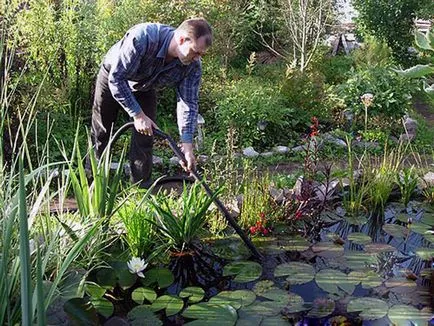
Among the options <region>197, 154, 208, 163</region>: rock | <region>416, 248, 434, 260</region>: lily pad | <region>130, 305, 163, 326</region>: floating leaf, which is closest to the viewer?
<region>130, 305, 163, 326</region>: floating leaf

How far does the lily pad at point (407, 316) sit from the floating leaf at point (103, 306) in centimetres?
135

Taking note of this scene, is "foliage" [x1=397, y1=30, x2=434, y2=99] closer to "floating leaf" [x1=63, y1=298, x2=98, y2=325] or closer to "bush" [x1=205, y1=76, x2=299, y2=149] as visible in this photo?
"bush" [x1=205, y1=76, x2=299, y2=149]

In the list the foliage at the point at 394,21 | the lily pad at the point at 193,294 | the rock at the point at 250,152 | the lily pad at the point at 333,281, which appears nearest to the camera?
the lily pad at the point at 193,294

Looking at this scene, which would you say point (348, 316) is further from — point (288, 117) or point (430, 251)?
point (288, 117)

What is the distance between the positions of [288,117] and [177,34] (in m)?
2.93

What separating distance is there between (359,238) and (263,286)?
2.97 ft

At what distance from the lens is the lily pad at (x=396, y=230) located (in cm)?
372

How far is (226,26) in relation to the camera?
670 centimetres

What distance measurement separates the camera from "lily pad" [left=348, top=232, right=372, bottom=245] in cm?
361

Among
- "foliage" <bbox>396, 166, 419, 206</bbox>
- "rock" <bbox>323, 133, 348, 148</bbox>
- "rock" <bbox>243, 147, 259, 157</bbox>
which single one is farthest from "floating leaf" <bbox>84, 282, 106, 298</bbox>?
"rock" <bbox>323, 133, 348, 148</bbox>

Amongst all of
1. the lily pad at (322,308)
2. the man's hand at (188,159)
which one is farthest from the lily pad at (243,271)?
the man's hand at (188,159)

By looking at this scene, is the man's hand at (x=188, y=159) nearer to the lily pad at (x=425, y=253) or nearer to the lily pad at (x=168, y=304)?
the lily pad at (x=168, y=304)

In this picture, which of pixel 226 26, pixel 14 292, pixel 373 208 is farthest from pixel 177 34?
pixel 226 26

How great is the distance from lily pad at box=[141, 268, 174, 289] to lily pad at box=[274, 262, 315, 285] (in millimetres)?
590
